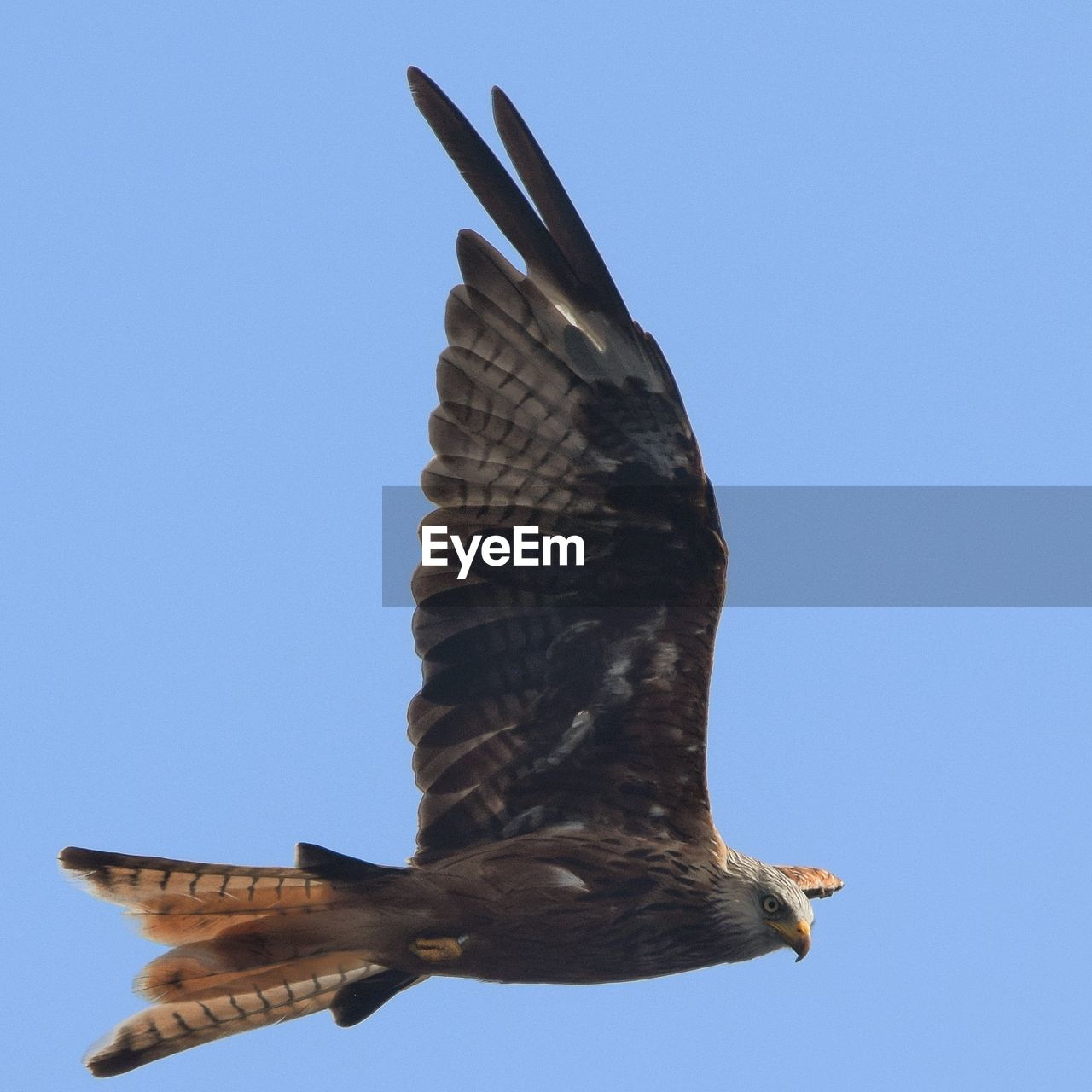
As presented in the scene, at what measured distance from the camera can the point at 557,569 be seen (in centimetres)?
1324

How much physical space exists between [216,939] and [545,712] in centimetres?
184

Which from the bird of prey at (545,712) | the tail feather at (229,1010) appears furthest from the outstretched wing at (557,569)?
the tail feather at (229,1010)

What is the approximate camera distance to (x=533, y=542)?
13219 millimetres

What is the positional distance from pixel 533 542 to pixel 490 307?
1094 millimetres

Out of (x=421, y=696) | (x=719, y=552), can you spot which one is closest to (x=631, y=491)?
(x=719, y=552)

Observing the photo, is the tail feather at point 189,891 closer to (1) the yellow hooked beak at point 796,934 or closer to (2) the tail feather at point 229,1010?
(2) the tail feather at point 229,1010

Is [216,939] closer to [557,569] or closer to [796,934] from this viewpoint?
[557,569]

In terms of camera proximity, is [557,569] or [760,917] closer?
[760,917]

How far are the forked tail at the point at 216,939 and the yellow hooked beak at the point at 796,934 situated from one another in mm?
1911

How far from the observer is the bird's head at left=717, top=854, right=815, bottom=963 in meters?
13.0

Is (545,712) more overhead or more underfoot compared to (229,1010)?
more overhead

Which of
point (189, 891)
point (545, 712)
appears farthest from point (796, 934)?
point (189, 891)

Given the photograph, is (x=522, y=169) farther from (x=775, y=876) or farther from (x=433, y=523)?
(x=775, y=876)
